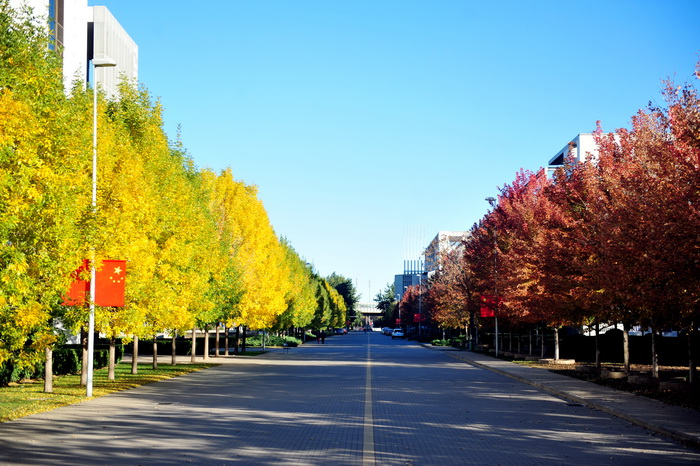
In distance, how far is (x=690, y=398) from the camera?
65.0ft

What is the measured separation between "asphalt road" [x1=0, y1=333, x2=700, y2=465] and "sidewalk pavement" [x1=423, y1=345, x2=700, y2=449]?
0.37 m

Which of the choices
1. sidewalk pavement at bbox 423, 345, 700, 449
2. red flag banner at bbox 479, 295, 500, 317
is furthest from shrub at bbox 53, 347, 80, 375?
red flag banner at bbox 479, 295, 500, 317

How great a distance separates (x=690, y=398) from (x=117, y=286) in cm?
1495

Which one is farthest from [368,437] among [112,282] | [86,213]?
[86,213]

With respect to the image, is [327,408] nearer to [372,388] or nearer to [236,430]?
[236,430]

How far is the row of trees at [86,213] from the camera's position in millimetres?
15016

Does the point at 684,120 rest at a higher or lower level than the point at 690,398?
higher

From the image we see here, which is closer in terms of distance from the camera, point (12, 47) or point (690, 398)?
point (12, 47)

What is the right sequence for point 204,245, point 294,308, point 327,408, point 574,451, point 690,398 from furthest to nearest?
point 294,308, point 204,245, point 690,398, point 327,408, point 574,451

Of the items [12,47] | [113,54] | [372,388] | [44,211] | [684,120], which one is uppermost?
[113,54]

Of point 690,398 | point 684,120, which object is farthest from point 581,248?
point 684,120

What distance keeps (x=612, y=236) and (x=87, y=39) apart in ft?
143

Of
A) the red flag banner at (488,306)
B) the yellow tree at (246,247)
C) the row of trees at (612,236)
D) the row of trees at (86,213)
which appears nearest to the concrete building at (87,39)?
the row of trees at (86,213)

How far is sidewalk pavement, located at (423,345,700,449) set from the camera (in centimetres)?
1416
